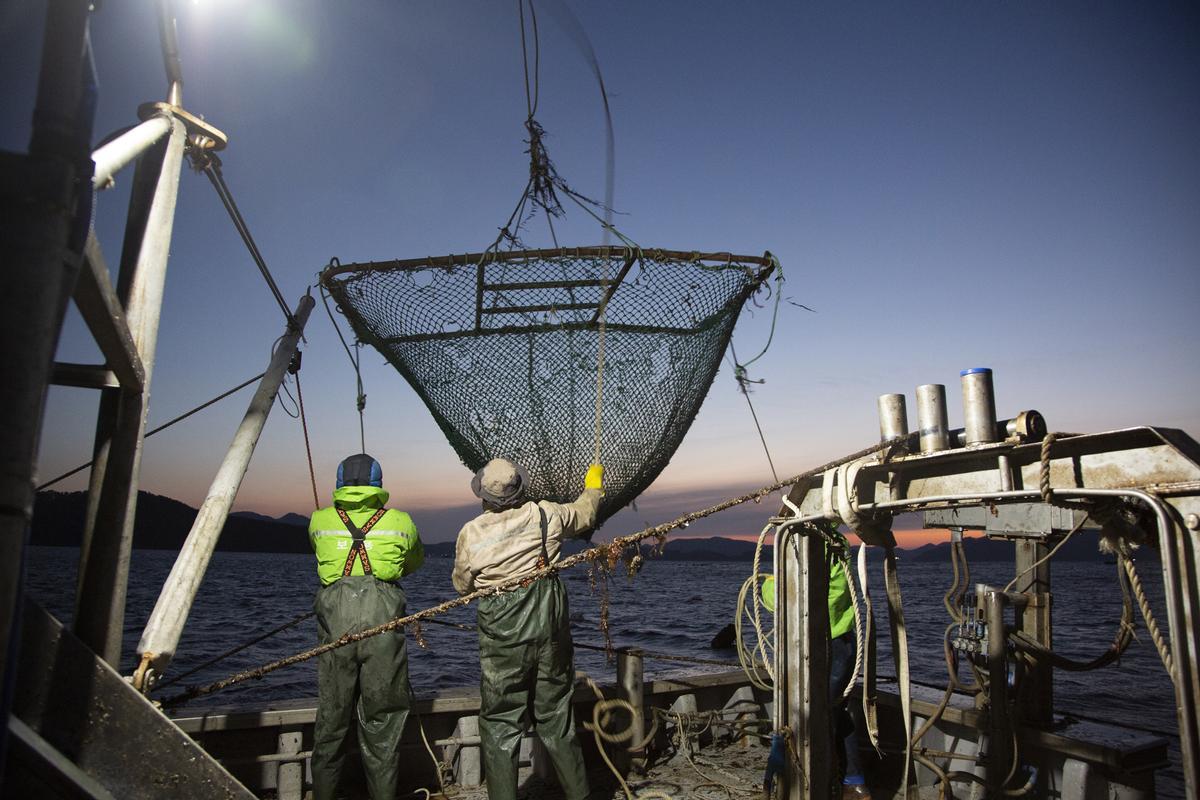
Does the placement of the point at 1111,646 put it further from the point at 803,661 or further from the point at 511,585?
the point at 511,585

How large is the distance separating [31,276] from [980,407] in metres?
3.09

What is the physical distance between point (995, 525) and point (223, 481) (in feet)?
25.1

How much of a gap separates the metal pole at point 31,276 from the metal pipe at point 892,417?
3251 millimetres

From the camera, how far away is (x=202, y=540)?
331cm

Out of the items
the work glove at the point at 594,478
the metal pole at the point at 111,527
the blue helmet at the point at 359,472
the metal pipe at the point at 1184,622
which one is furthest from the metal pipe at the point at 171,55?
the metal pipe at the point at 1184,622

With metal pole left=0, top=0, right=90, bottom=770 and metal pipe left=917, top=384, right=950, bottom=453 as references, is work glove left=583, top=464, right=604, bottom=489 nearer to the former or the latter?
metal pipe left=917, top=384, right=950, bottom=453

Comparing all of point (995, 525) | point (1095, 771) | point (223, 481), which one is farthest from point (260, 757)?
point (995, 525)

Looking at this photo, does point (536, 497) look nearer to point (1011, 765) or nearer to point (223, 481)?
point (223, 481)

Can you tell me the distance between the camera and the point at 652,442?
5.26 meters

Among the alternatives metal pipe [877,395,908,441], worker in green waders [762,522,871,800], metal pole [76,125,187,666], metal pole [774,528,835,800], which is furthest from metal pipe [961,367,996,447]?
metal pole [76,125,187,666]

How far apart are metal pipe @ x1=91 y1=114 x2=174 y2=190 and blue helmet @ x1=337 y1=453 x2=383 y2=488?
7.29ft

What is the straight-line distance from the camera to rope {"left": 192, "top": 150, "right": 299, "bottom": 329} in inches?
145

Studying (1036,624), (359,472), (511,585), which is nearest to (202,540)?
(359,472)

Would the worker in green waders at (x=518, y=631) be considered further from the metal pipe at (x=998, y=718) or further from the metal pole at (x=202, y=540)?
the metal pipe at (x=998, y=718)
